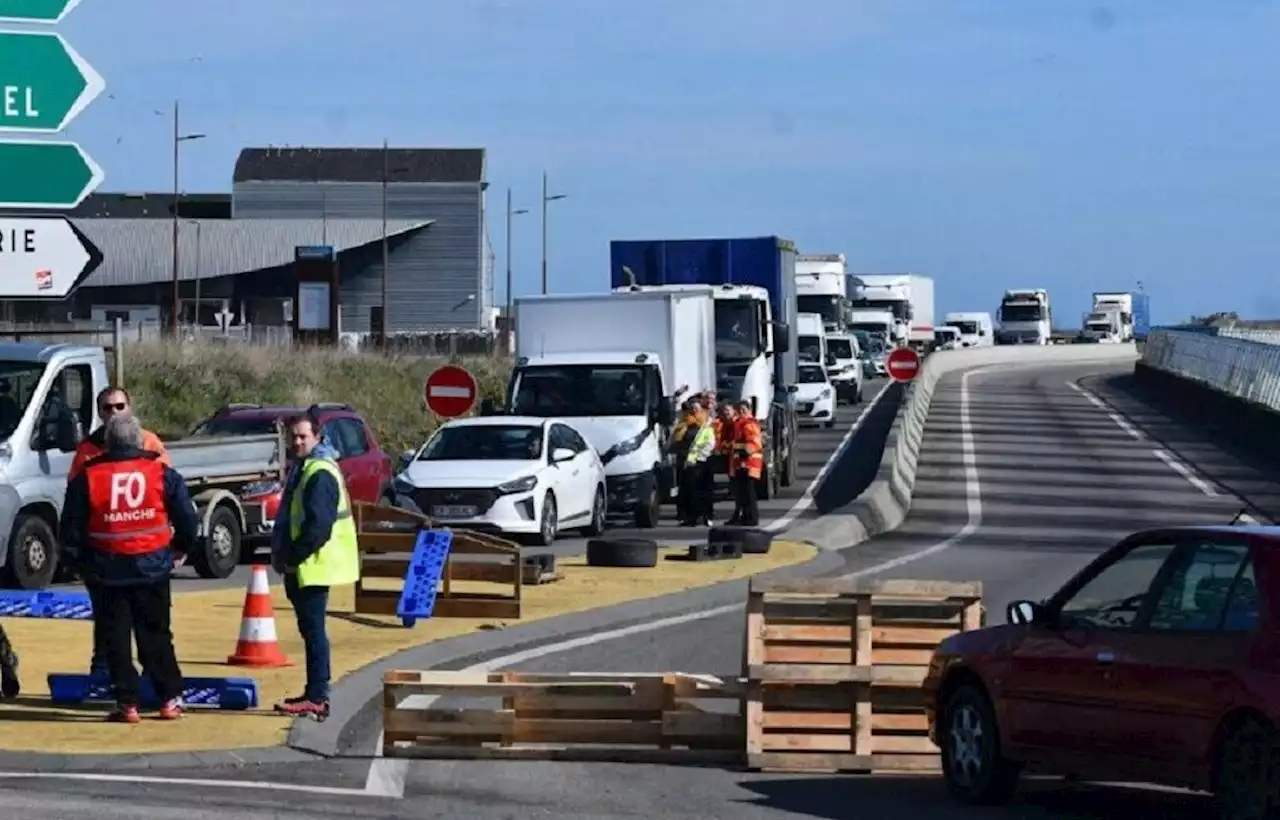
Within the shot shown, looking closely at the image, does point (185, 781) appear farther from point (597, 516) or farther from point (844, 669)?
point (597, 516)

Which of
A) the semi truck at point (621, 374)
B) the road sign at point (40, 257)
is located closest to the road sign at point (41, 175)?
the road sign at point (40, 257)

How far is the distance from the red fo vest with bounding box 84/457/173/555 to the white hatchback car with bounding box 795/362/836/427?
40.5m

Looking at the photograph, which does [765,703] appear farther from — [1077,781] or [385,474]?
[385,474]

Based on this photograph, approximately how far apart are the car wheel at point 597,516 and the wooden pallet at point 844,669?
15.8 m

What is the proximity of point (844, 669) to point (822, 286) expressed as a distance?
52.5 m

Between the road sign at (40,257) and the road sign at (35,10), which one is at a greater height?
the road sign at (35,10)

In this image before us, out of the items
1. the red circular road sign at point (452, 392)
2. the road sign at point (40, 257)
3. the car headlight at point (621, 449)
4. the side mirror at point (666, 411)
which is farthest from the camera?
the red circular road sign at point (452, 392)

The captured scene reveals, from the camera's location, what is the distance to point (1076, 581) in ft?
35.6

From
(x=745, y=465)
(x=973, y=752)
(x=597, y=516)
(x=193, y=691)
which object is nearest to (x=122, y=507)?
(x=193, y=691)

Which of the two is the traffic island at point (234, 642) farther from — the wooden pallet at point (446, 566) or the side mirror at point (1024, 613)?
the side mirror at point (1024, 613)

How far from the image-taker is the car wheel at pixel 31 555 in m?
20.2

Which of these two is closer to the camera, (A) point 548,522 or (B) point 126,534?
(B) point 126,534

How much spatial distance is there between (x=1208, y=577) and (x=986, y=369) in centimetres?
8067

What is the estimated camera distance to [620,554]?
77.3 feet
